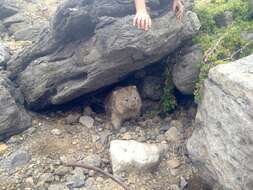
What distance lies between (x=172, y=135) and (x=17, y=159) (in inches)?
109

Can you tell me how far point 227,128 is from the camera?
5141 mm

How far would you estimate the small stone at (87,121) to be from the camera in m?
6.84

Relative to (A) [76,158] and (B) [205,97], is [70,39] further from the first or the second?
(B) [205,97]

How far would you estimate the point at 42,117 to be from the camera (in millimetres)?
7008

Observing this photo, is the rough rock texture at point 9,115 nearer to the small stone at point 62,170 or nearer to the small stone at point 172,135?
the small stone at point 62,170

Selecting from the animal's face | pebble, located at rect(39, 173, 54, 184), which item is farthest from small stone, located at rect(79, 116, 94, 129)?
pebble, located at rect(39, 173, 54, 184)

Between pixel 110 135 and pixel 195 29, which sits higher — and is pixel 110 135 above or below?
below

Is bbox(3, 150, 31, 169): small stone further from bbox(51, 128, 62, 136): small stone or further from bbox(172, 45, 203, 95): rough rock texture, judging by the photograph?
bbox(172, 45, 203, 95): rough rock texture

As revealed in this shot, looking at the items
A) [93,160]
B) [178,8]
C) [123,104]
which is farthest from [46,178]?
[178,8]

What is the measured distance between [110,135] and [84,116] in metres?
0.68

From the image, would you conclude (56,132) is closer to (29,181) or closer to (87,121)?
(87,121)

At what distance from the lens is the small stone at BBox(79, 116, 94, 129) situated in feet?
22.5

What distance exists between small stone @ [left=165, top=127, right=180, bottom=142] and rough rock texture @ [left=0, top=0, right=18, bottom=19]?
529cm

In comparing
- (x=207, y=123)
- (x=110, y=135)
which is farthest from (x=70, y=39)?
(x=207, y=123)
